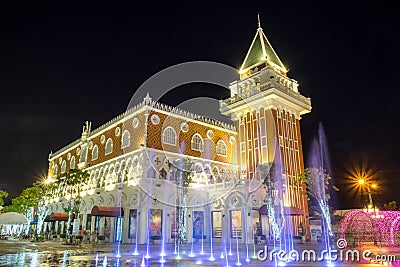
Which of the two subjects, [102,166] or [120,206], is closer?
[120,206]

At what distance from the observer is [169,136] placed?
124ft

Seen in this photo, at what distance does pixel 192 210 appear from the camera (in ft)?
117

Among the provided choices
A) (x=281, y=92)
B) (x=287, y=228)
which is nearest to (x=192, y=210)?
(x=287, y=228)

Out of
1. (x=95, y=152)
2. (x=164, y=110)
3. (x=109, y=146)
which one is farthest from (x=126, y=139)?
(x=95, y=152)

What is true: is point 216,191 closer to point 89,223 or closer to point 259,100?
point 259,100

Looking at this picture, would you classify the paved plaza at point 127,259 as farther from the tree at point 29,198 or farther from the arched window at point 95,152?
Answer: the tree at point 29,198

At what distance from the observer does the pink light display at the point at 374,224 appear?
83.7 ft

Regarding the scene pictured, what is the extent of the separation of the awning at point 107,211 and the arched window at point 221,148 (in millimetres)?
14586

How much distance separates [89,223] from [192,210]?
14352mm

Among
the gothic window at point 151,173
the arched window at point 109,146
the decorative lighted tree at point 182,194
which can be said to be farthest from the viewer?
the arched window at point 109,146

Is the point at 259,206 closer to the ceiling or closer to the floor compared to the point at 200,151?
closer to the floor

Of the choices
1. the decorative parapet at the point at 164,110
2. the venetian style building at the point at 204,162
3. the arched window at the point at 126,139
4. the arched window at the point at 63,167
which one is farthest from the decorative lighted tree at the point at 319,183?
the arched window at the point at 63,167

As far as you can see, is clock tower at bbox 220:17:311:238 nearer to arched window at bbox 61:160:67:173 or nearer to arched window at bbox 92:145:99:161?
arched window at bbox 92:145:99:161

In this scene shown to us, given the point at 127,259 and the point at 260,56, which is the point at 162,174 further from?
the point at 260,56
